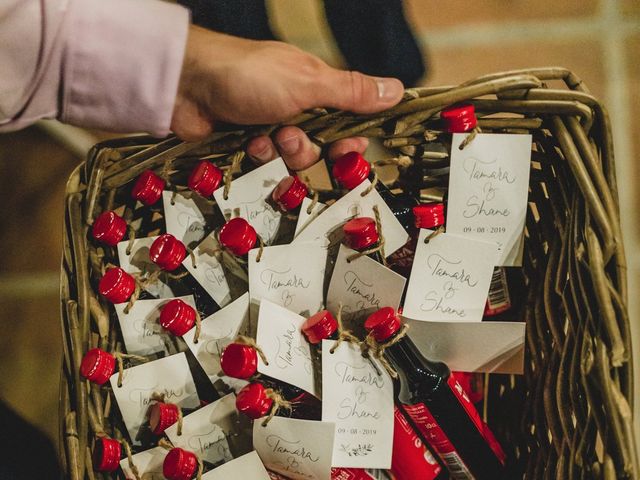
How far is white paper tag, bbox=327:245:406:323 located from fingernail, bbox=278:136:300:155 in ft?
0.40

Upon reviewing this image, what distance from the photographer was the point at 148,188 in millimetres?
712

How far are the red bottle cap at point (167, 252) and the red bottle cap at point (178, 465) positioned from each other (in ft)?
0.66

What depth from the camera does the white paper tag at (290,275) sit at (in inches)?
28.2

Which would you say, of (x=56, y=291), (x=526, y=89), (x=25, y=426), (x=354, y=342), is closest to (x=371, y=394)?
(x=354, y=342)

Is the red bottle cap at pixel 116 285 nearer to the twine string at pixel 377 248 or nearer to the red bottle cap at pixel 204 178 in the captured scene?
the red bottle cap at pixel 204 178

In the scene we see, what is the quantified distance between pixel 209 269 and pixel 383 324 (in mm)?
220

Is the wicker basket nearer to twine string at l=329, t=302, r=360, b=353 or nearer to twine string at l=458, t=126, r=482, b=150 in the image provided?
twine string at l=458, t=126, r=482, b=150

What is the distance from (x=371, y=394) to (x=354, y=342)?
6 cm

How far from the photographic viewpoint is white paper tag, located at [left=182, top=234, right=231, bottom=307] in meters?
0.74

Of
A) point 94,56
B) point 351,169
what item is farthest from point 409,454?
point 94,56

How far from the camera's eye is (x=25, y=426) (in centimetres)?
89

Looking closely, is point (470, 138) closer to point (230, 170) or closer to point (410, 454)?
point (230, 170)

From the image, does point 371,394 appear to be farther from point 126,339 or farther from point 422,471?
point 126,339

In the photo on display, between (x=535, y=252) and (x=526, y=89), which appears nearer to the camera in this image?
(x=526, y=89)
